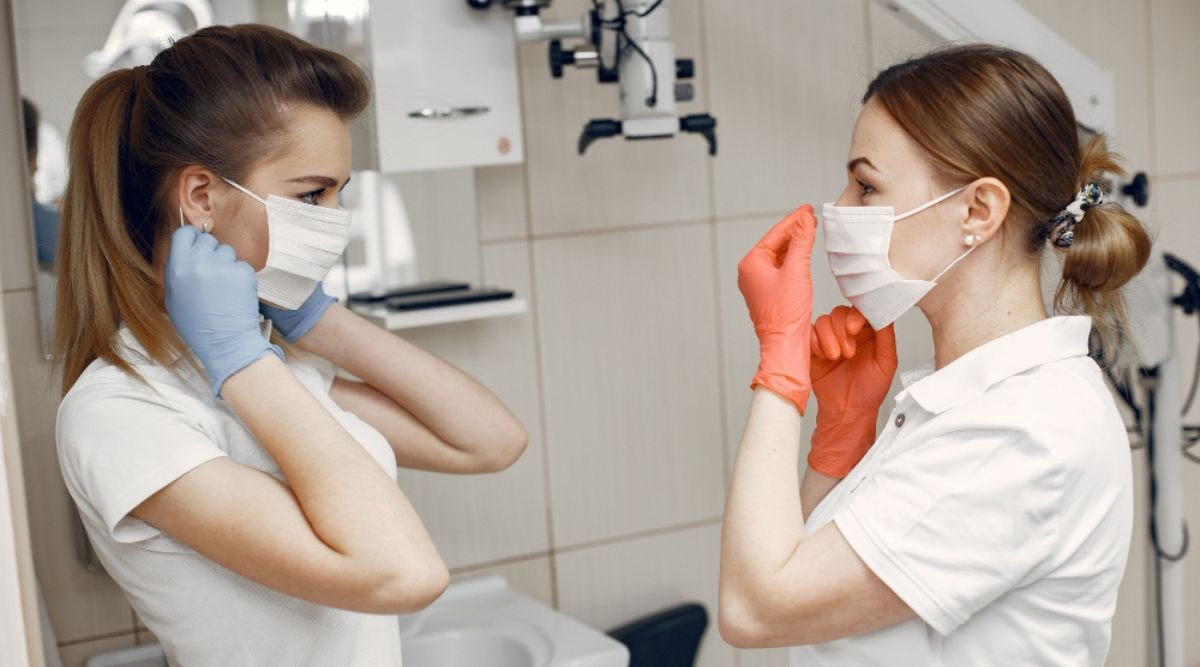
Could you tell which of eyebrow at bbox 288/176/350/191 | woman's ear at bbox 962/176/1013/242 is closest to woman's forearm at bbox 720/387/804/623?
woman's ear at bbox 962/176/1013/242

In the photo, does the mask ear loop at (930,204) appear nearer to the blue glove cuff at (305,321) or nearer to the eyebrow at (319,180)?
the eyebrow at (319,180)

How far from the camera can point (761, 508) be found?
114 centimetres

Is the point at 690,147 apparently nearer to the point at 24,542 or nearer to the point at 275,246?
the point at 275,246

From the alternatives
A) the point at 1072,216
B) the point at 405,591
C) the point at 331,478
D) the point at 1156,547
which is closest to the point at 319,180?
the point at 331,478

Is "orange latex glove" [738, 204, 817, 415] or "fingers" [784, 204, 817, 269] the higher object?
"fingers" [784, 204, 817, 269]

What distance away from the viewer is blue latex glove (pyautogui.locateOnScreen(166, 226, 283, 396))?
45.3 inches

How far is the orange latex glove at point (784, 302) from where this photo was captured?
1.22 metres

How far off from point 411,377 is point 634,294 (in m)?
0.73

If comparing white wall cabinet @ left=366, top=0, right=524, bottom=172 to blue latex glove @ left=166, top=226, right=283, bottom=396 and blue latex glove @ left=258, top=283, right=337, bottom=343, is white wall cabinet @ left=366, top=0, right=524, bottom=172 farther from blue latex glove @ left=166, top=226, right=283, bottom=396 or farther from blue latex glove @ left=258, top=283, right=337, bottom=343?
blue latex glove @ left=166, top=226, right=283, bottom=396

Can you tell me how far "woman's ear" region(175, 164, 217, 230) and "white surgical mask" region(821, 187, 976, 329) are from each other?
669 millimetres

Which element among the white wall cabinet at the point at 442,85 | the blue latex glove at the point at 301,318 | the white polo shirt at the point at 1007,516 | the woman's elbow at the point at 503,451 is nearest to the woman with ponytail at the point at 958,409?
the white polo shirt at the point at 1007,516

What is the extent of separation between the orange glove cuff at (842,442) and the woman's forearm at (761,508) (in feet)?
0.77

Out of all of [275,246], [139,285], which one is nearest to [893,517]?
[275,246]

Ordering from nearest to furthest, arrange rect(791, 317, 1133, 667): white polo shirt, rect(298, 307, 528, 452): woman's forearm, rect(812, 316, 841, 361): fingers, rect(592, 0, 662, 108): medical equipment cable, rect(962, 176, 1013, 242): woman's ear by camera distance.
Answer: rect(791, 317, 1133, 667): white polo shirt, rect(962, 176, 1013, 242): woman's ear, rect(812, 316, 841, 361): fingers, rect(298, 307, 528, 452): woman's forearm, rect(592, 0, 662, 108): medical equipment cable
